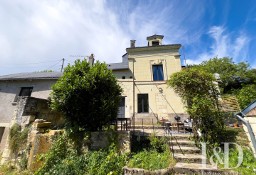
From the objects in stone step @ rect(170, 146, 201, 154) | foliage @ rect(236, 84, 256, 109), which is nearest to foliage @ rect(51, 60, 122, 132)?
stone step @ rect(170, 146, 201, 154)

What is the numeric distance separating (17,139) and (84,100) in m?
4.05

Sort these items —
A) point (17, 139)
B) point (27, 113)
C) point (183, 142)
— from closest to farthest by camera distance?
point (183, 142) < point (17, 139) < point (27, 113)

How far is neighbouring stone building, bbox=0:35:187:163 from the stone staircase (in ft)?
18.2

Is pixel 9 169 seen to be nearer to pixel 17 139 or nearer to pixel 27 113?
pixel 17 139

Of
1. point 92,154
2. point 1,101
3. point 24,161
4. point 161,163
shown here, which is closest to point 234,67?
point 161,163

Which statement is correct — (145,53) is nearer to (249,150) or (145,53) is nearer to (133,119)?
(133,119)

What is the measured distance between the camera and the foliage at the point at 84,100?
6059 mm

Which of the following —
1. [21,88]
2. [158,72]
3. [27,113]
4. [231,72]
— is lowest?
[27,113]

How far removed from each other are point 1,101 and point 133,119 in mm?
11363

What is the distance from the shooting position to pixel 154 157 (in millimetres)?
5129

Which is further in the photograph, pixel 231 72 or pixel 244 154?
pixel 231 72

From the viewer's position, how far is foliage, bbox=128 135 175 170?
182 inches

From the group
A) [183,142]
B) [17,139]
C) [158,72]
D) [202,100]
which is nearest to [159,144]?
[183,142]

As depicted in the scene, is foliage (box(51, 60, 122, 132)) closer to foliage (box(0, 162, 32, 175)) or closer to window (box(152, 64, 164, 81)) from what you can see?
foliage (box(0, 162, 32, 175))
